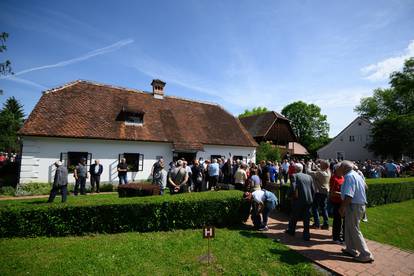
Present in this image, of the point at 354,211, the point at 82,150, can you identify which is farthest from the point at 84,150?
the point at 354,211

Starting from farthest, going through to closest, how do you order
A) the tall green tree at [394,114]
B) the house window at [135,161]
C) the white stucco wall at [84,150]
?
the tall green tree at [394,114] → the house window at [135,161] → the white stucco wall at [84,150]

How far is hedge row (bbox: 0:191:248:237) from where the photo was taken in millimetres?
6008

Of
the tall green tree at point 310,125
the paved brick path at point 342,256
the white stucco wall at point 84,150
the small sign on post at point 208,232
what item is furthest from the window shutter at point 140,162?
the tall green tree at point 310,125

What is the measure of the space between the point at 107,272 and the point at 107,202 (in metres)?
2.46

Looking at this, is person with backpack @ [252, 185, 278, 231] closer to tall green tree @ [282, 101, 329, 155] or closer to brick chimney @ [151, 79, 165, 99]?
brick chimney @ [151, 79, 165, 99]

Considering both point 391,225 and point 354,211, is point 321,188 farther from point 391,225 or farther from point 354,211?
point 391,225

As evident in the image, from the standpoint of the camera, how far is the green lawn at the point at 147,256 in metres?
4.43

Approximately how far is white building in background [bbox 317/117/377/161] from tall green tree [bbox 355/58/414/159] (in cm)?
237

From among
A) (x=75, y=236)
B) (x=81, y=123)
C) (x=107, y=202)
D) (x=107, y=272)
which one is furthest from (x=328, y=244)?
(x=81, y=123)

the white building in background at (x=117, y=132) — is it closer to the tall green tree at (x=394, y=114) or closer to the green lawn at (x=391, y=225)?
the green lawn at (x=391, y=225)

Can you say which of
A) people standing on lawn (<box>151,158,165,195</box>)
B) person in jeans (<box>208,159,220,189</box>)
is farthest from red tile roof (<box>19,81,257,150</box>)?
people standing on lawn (<box>151,158,165,195</box>)

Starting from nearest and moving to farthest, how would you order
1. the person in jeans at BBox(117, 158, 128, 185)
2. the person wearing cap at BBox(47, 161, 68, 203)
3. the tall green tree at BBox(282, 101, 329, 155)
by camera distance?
the person wearing cap at BBox(47, 161, 68, 203)
the person in jeans at BBox(117, 158, 128, 185)
the tall green tree at BBox(282, 101, 329, 155)

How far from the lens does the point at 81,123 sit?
1484 cm

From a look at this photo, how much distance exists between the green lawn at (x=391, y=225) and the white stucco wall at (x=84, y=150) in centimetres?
1195
